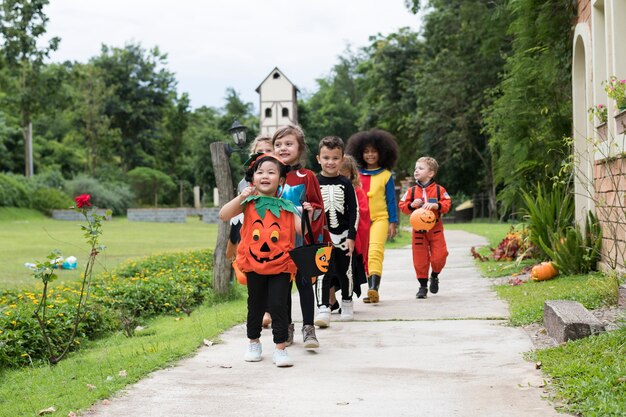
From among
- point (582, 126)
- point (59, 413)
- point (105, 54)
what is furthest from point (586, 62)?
point (105, 54)

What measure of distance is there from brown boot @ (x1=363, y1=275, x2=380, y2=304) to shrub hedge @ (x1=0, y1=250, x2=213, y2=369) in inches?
83.2

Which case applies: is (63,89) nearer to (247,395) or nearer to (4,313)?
(4,313)

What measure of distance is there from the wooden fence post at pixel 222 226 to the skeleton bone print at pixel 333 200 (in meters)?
2.50

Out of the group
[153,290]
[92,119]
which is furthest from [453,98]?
[153,290]

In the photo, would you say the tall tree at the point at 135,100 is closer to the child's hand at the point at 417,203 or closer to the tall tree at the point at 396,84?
the tall tree at the point at 396,84

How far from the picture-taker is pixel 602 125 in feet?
32.9

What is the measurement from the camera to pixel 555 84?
1281cm

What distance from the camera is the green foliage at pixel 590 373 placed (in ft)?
13.7

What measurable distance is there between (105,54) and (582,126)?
200 feet

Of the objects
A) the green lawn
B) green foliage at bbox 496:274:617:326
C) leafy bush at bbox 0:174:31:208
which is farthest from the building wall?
leafy bush at bbox 0:174:31:208

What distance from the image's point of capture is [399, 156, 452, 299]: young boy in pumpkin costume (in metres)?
9.67

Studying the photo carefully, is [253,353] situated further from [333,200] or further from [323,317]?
[333,200]

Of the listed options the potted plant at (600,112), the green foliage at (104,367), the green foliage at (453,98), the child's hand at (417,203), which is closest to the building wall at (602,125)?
the potted plant at (600,112)

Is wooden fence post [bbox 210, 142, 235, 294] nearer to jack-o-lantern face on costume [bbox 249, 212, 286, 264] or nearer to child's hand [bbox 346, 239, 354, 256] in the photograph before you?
Result: child's hand [bbox 346, 239, 354, 256]
